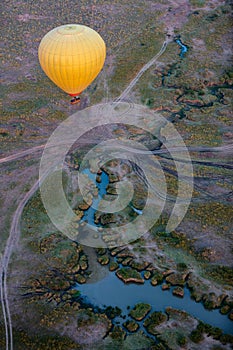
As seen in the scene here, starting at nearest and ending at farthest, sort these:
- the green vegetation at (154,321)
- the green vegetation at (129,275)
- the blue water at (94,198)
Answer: the green vegetation at (154,321), the green vegetation at (129,275), the blue water at (94,198)

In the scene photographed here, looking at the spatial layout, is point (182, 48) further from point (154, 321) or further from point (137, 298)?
point (154, 321)

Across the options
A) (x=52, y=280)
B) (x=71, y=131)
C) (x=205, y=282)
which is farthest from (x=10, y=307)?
(x=71, y=131)

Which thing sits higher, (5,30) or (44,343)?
(5,30)

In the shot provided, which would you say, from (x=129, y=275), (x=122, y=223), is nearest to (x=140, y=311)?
(x=129, y=275)

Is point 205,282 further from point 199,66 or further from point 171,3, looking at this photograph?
point 171,3

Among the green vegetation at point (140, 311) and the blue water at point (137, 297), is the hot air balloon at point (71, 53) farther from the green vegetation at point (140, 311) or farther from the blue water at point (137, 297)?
the green vegetation at point (140, 311)


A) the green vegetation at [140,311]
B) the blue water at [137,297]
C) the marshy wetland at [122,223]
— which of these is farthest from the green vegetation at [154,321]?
the blue water at [137,297]
